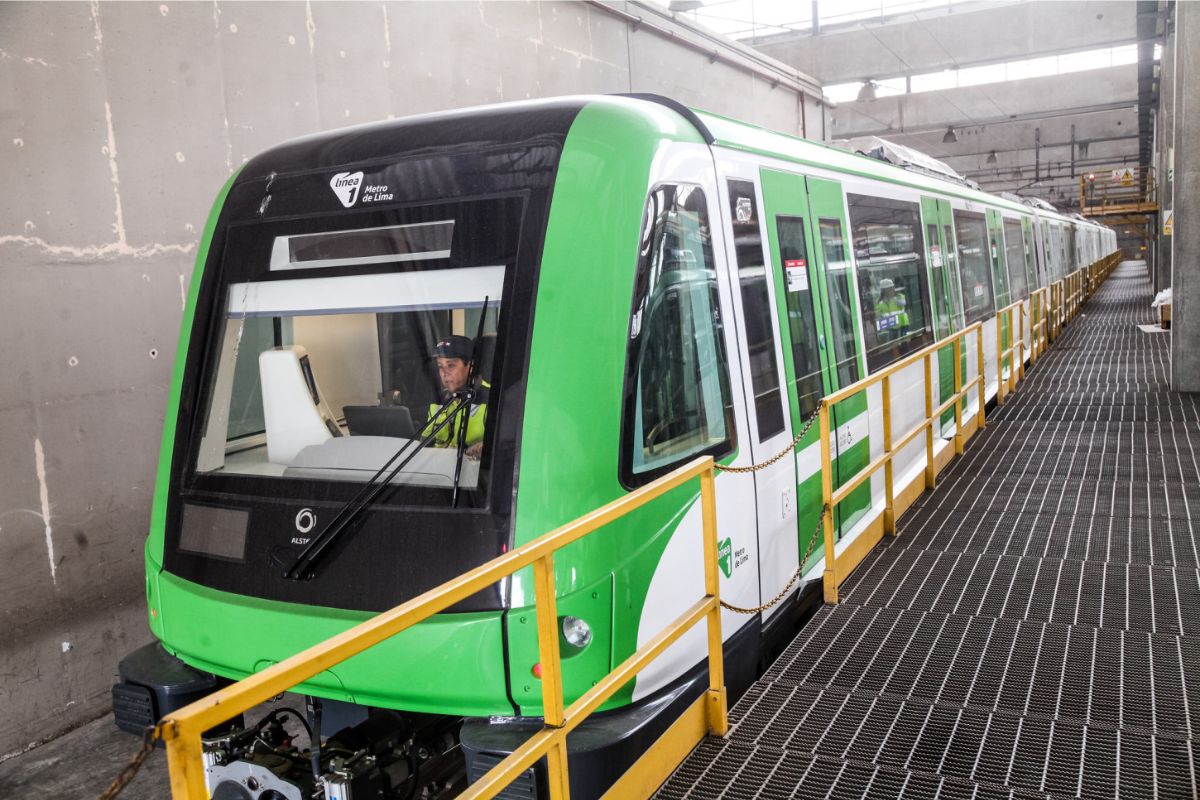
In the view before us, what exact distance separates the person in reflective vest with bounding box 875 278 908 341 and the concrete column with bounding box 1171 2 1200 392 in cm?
528

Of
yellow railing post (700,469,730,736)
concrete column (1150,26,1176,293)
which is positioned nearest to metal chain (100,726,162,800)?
yellow railing post (700,469,730,736)

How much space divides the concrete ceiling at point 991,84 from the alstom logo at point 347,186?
16.0 m

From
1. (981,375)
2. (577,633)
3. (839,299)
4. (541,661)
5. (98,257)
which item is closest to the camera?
(541,661)

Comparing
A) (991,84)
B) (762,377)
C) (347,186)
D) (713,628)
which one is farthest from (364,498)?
(991,84)

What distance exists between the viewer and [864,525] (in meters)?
5.75

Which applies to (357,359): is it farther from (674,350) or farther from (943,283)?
(943,283)

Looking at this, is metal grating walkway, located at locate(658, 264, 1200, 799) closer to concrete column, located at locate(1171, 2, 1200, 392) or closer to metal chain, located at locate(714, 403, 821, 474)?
metal chain, located at locate(714, 403, 821, 474)

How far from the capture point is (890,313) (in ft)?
21.5

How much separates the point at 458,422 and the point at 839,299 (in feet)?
9.45

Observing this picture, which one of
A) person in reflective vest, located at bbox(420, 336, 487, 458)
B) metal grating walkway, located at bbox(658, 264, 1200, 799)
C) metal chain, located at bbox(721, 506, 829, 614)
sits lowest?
metal grating walkway, located at bbox(658, 264, 1200, 799)

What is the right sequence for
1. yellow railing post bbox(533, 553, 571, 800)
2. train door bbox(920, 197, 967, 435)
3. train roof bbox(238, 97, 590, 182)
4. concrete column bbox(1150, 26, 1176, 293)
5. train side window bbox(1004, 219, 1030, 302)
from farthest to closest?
concrete column bbox(1150, 26, 1176, 293) → train side window bbox(1004, 219, 1030, 302) → train door bbox(920, 197, 967, 435) → train roof bbox(238, 97, 590, 182) → yellow railing post bbox(533, 553, 571, 800)

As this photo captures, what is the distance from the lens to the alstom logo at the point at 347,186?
3.66 m

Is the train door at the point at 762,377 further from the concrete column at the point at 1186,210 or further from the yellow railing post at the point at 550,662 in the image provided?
the concrete column at the point at 1186,210

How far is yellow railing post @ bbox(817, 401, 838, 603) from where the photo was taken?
462 centimetres
